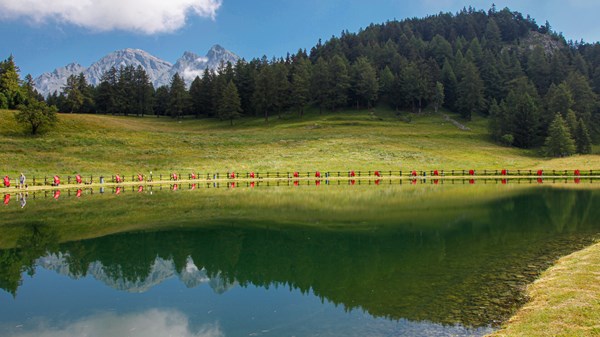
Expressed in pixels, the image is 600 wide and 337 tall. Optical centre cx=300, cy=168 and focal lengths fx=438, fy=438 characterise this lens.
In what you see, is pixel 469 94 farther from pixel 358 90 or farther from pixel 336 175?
pixel 336 175

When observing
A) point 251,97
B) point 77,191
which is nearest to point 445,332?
point 77,191

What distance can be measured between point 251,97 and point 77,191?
3868 inches

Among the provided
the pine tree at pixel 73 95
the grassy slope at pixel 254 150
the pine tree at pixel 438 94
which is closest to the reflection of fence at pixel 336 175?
the grassy slope at pixel 254 150

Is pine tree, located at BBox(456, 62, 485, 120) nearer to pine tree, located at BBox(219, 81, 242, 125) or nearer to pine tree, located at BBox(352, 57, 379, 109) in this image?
pine tree, located at BBox(352, 57, 379, 109)

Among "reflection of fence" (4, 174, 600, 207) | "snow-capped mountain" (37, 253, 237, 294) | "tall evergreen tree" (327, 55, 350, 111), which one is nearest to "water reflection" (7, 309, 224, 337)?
"snow-capped mountain" (37, 253, 237, 294)

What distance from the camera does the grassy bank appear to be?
11102mm

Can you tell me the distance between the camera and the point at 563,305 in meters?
12.7

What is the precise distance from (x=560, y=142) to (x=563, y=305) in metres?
97.6

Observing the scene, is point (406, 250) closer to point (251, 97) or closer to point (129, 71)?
point (251, 97)

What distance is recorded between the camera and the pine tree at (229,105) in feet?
436

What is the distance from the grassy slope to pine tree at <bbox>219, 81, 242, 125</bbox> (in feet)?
63.7

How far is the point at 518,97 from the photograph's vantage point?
11544 cm

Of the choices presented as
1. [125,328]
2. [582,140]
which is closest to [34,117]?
[125,328]

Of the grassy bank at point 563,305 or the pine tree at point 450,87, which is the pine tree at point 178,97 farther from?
the grassy bank at point 563,305
